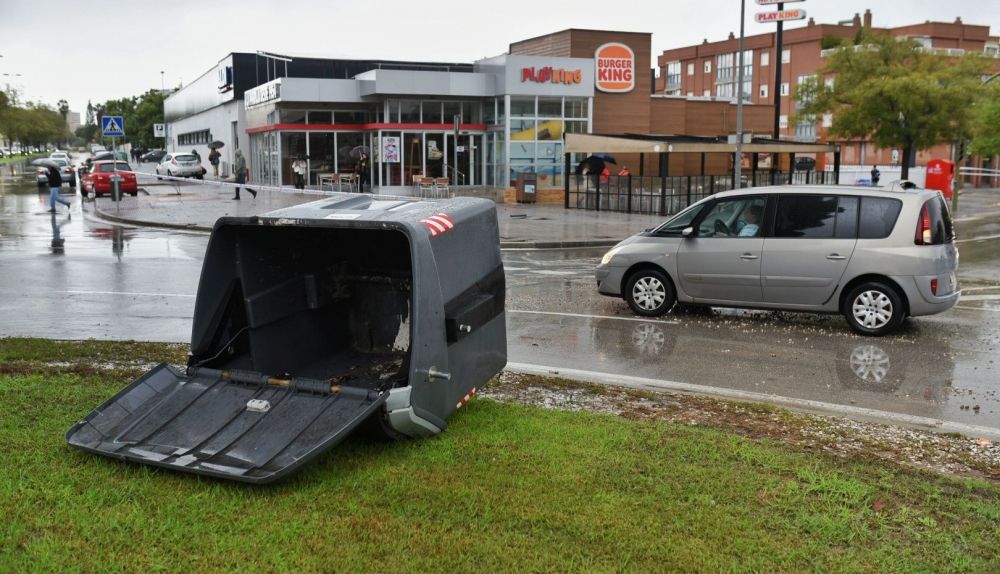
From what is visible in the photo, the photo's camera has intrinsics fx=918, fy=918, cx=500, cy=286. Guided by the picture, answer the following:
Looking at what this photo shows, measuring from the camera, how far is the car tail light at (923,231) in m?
10.6

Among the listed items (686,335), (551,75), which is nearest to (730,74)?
Result: (551,75)

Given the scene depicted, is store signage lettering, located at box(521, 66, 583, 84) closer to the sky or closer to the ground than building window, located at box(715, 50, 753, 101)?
closer to the ground

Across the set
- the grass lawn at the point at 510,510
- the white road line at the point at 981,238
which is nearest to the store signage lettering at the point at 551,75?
the white road line at the point at 981,238

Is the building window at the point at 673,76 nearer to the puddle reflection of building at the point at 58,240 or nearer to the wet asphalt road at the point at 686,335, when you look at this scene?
the puddle reflection of building at the point at 58,240

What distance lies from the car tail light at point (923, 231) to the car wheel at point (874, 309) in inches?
24.9

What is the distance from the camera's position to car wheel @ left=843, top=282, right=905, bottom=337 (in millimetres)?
10594

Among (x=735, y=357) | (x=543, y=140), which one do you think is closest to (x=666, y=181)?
(x=543, y=140)

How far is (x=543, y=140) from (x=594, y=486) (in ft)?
119

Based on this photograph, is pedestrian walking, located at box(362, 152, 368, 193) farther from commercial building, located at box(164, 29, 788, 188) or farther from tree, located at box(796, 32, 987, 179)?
tree, located at box(796, 32, 987, 179)

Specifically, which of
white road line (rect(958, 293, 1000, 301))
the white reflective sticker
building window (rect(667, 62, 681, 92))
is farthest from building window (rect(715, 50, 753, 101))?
the white reflective sticker

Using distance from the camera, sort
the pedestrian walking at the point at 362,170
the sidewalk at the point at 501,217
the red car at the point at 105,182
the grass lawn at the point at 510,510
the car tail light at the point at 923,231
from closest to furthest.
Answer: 1. the grass lawn at the point at 510,510
2. the car tail light at the point at 923,231
3. the sidewalk at the point at 501,217
4. the red car at the point at 105,182
5. the pedestrian walking at the point at 362,170

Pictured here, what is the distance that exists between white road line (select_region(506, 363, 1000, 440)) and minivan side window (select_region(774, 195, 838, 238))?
12.2 ft

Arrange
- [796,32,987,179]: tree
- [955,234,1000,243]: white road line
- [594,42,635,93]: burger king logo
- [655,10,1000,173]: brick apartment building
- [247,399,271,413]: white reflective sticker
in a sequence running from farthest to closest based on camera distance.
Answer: [655,10,1000,173]: brick apartment building → [594,42,635,93]: burger king logo → [796,32,987,179]: tree → [955,234,1000,243]: white road line → [247,399,271,413]: white reflective sticker

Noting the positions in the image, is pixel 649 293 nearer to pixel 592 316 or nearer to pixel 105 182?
pixel 592 316
